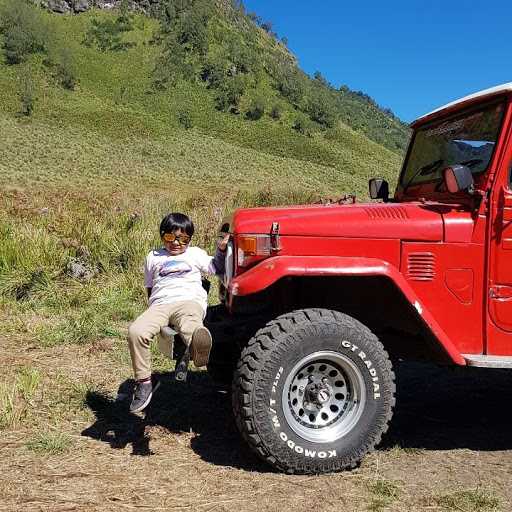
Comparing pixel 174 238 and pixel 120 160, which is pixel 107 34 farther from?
pixel 174 238

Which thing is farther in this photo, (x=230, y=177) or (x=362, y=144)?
(x=362, y=144)

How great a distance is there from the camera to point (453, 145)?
174 inches

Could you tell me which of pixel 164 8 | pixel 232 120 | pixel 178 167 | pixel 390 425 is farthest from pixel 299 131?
pixel 390 425

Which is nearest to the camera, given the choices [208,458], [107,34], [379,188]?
[208,458]

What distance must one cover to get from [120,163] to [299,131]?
33.7 meters

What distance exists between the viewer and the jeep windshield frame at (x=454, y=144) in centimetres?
396

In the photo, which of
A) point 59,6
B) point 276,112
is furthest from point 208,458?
point 59,6

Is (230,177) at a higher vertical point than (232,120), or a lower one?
lower

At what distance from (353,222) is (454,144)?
1.23 metres

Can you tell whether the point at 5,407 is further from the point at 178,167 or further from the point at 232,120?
the point at 232,120

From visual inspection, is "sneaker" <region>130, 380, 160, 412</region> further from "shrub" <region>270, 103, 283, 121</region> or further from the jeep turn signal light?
"shrub" <region>270, 103, 283, 121</region>

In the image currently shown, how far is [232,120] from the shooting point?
85.6 metres

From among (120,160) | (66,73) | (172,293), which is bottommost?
(172,293)

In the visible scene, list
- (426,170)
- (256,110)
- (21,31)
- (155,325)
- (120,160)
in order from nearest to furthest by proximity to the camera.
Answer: (155,325), (426,170), (120,160), (256,110), (21,31)
